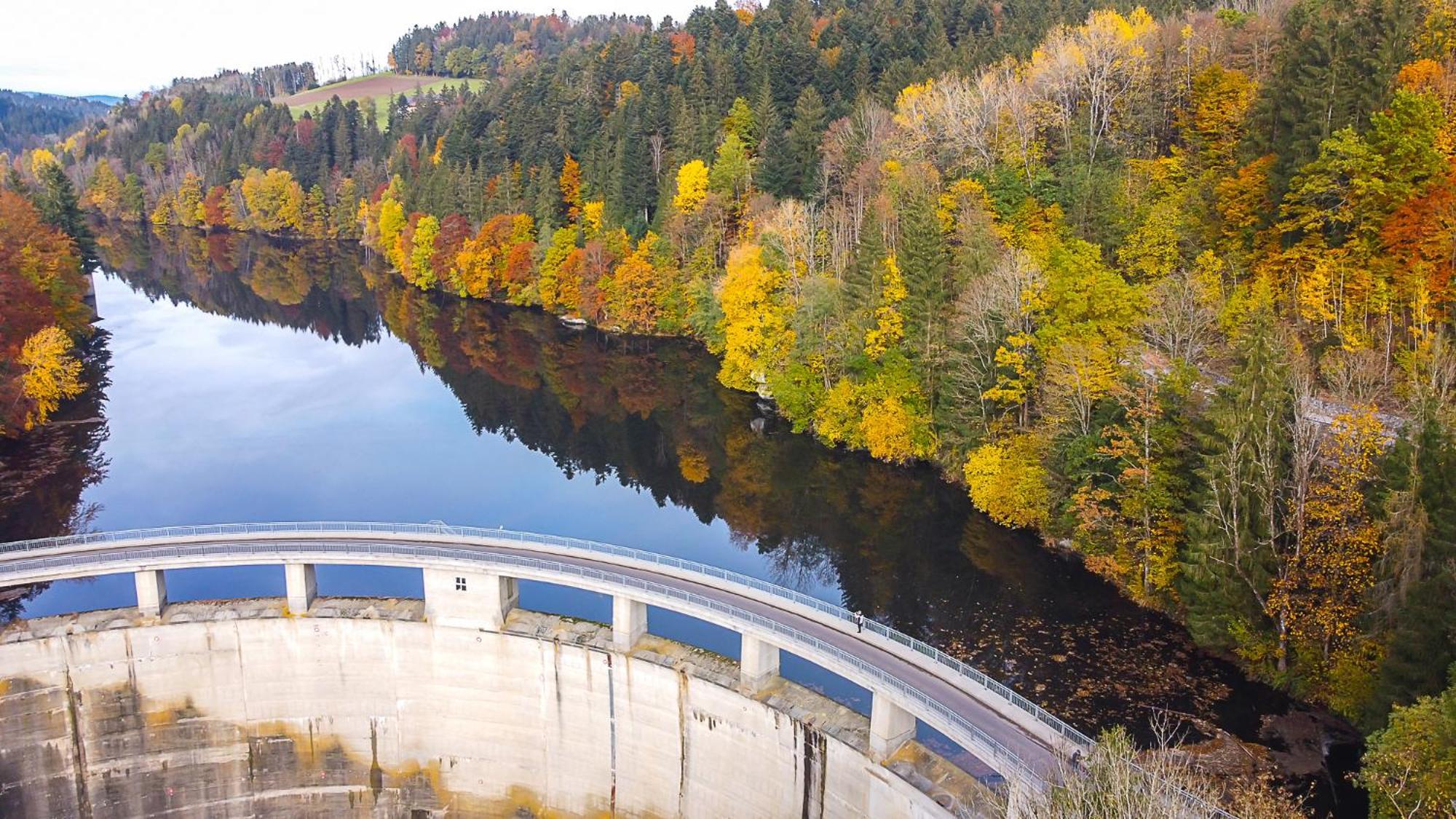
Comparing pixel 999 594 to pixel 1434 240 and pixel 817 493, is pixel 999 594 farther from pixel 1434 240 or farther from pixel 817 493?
pixel 1434 240

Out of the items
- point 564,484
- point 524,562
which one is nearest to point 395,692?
point 524,562

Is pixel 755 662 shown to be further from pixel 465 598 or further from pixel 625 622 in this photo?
pixel 465 598

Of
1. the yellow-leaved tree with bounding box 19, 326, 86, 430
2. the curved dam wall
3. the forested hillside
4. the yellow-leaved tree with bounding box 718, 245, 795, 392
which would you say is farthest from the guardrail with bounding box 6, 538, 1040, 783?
the yellow-leaved tree with bounding box 19, 326, 86, 430

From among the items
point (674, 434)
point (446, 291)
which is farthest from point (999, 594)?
point (446, 291)

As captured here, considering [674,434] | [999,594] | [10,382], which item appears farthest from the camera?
[674,434]

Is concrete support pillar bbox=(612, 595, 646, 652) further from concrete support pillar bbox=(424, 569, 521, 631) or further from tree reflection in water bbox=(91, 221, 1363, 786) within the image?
tree reflection in water bbox=(91, 221, 1363, 786)

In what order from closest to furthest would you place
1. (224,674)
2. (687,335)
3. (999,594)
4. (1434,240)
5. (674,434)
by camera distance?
1. (224,674)
2. (1434,240)
3. (999,594)
4. (674,434)
5. (687,335)
